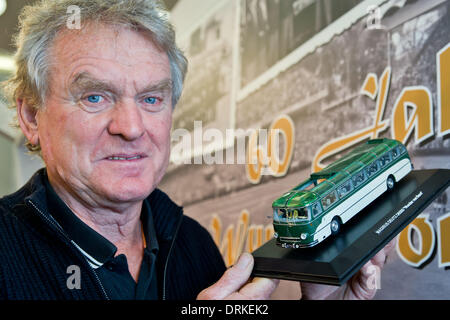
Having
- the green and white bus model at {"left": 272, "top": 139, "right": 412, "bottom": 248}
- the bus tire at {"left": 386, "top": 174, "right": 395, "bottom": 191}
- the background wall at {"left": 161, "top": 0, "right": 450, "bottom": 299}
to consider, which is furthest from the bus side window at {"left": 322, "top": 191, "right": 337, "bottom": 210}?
the background wall at {"left": 161, "top": 0, "right": 450, "bottom": 299}

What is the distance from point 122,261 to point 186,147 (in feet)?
4.27

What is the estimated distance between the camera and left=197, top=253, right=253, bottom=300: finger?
776 millimetres

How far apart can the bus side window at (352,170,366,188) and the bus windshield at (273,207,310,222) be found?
12 cm

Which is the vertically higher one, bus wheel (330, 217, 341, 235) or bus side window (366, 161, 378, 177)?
bus side window (366, 161, 378, 177)

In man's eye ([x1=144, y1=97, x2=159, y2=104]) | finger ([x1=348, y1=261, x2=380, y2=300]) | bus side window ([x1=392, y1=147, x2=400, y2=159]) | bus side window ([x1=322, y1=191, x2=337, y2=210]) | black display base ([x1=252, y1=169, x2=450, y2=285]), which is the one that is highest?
man's eye ([x1=144, y1=97, x2=159, y2=104])

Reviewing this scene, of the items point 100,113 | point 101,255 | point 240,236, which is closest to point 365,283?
point 101,255

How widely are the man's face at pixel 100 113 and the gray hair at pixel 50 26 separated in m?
0.02

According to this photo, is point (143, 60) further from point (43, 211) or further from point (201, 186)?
point (201, 186)

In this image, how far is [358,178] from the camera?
2.91 ft

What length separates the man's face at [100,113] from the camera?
0.92 m

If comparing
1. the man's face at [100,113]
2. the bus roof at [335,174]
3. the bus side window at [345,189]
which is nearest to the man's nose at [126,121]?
the man's face at [100,113]

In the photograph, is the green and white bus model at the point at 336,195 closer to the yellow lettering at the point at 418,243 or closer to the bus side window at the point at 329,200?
the bus side window at the point at 329,200

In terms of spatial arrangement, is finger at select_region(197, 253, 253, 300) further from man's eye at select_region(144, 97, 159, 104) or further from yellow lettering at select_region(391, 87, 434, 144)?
yellow lettering at select_region(391, 87, 434, 144)
